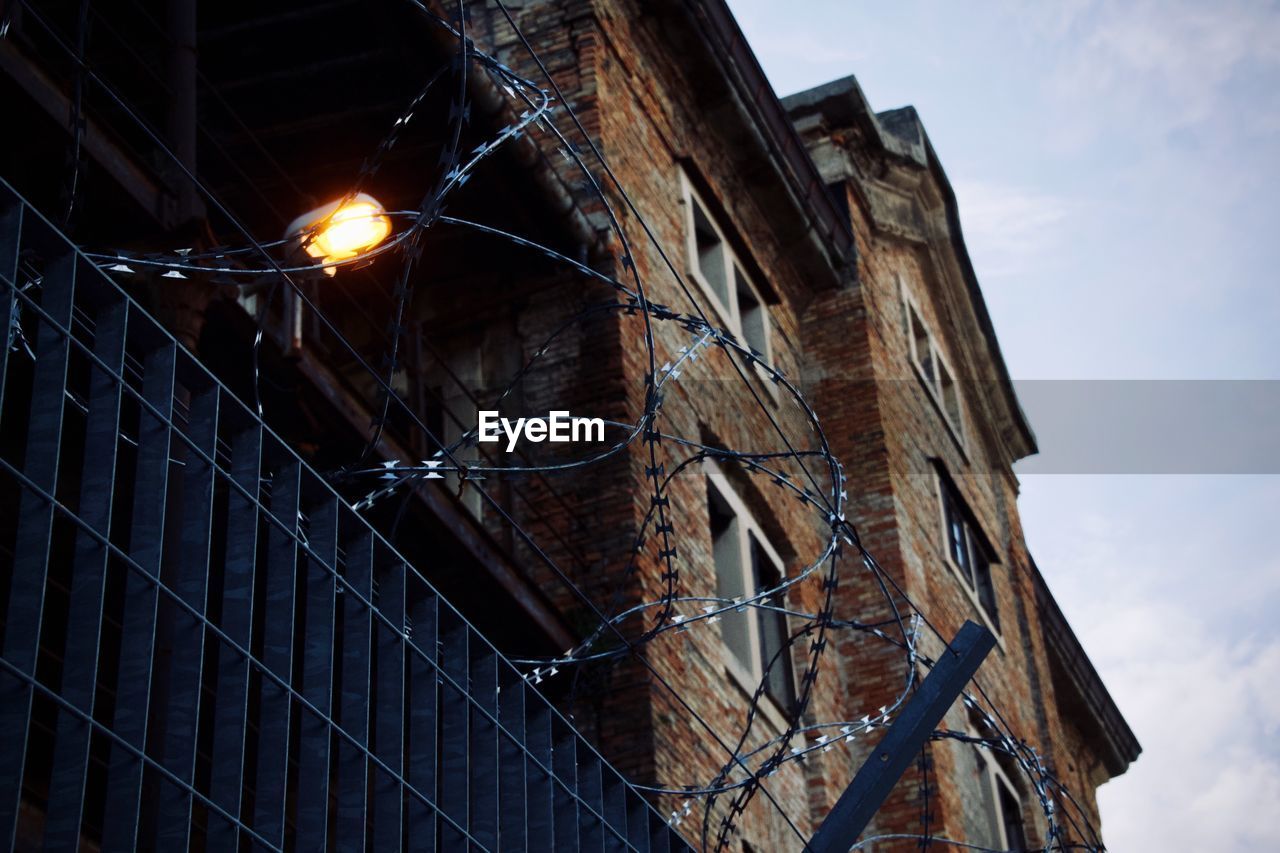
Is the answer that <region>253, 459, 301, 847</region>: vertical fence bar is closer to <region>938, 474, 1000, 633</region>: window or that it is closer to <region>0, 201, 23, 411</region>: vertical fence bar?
<region>0, 201, 23, 411</region>: vertical fence bar

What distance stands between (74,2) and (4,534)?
3.34 metres

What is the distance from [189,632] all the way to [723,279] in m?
11.7

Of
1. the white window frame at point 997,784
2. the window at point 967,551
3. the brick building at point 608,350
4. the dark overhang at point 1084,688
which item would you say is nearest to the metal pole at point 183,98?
the brick building at point 608,350

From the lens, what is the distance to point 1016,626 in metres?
22.0

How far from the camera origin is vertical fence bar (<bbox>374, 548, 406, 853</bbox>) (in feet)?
19.4

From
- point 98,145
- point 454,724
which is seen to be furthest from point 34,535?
point 98,145

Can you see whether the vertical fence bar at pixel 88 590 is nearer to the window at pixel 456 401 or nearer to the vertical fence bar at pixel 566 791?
the vertical fence bar at pixel 566 791

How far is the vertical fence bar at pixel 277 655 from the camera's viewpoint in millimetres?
5312

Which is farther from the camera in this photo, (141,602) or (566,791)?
(566,791)

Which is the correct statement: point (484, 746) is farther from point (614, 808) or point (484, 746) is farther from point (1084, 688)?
point (1084, 688)

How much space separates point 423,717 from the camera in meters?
6.39

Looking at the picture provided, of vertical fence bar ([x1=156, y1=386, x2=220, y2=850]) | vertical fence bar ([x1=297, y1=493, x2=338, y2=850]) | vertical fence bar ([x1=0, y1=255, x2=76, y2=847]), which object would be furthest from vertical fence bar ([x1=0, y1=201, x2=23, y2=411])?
vertical fence bar ([x1=297, y1=493, x2=338, y2=850])

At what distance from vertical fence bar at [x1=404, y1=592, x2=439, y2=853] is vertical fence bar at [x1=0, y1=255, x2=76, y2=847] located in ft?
5.58

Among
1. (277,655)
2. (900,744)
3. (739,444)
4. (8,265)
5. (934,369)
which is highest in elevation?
(934,369)
